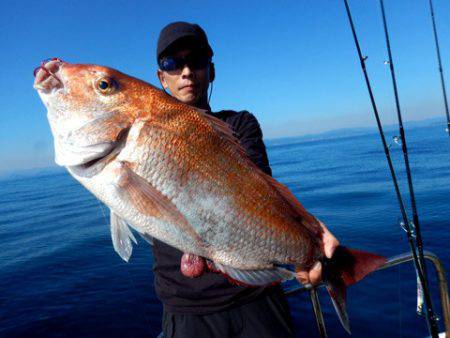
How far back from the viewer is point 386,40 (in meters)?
5.49

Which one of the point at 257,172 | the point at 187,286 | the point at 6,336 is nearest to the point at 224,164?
the point at 257,172

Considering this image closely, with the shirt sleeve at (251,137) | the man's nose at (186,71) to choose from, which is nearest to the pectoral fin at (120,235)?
the shirt sleeve at (251,137)

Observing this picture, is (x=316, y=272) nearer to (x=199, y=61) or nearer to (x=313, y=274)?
(x=313, y=274)

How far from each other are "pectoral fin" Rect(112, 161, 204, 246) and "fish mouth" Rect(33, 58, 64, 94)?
2.34 feet

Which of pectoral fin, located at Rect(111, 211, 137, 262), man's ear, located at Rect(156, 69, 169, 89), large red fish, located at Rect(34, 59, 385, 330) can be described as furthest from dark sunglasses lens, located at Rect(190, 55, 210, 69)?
pectoral fin, located at Rect(111, 211, 137, 262)

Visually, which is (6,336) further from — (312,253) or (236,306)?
(312,253)

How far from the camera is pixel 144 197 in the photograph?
1941 millimetres

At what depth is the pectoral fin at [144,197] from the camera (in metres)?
1.93

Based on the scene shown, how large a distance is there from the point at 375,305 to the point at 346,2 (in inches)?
280

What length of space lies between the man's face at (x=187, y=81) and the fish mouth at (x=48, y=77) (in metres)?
1.37

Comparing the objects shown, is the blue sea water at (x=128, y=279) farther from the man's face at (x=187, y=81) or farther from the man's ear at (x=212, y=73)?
the man's ear at (x=212, y=73)

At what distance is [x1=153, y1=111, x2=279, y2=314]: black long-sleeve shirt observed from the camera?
8.77 feet

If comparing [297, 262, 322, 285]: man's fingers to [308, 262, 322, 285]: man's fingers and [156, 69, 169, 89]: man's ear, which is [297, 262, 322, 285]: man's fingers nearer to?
[308, 262, 322, 285]: man's fingers

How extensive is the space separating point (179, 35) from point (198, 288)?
8.14ft
